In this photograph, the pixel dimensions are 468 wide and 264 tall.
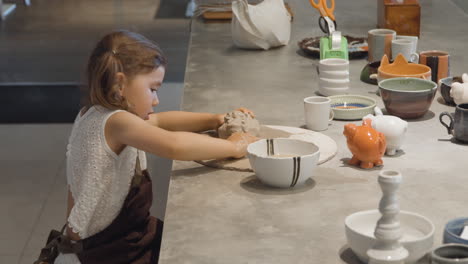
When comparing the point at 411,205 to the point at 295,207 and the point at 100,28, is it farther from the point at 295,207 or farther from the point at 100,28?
the point at 100,28

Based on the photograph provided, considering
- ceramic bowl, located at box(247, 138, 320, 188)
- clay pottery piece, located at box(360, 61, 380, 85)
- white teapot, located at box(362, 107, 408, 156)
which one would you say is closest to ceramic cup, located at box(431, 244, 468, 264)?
ceramic bowl, located at box(247, 138, 320, 188)

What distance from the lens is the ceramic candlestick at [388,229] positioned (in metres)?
1.23

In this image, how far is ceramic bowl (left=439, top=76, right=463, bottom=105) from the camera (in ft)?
7.87

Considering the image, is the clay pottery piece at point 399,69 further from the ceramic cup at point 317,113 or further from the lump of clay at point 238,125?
the lump of clay at point 238,125

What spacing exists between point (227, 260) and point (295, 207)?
275 mm

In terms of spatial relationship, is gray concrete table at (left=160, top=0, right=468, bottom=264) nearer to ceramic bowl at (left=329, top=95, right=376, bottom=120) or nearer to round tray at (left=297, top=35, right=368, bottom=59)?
ceramic bowl at (left=329, top=95, right=376, bottom=120)

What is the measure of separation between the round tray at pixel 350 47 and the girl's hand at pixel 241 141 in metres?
1.20

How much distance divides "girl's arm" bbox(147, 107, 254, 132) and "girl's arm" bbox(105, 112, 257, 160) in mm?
235

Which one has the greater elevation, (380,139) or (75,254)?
(380,139)

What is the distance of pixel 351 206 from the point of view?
66.8 inches

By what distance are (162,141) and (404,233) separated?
681mm

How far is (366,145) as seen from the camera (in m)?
1.88

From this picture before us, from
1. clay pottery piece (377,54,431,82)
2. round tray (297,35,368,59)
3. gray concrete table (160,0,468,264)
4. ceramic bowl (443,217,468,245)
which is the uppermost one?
clay pottery piece (377,54,431,82)

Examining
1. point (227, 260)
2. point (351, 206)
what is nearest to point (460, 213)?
point (351, 206)
